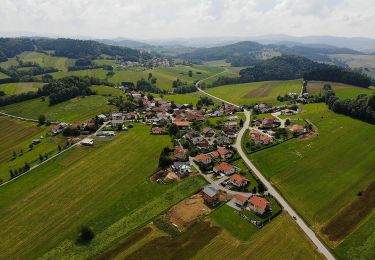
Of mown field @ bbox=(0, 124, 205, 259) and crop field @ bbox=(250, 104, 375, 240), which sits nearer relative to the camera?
mown field @ bbox=(0, 124, 205, 259)

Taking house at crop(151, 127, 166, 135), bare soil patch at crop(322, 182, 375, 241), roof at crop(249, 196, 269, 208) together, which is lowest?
house at crop(151, 127, 166, 135)

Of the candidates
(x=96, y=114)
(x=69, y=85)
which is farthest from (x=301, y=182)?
(x=69, y=85)

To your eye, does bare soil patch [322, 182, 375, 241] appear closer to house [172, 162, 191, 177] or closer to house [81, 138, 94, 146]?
house [172, 162, 191, 177]

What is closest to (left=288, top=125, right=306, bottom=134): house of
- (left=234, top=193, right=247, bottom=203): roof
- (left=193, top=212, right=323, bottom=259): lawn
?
(left=234, top=193, right=247, bottom=203): roof

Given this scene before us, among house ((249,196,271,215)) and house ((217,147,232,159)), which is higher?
house ((249,196,271,215))

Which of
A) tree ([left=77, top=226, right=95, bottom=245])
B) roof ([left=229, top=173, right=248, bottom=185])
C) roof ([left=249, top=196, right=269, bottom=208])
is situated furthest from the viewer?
roof ([left=229, top=173, right=248, bottom=185])

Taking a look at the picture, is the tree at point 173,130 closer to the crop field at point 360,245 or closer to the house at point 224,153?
the house at point 224,153

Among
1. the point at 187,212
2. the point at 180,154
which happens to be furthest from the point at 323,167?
the point at 187,212
